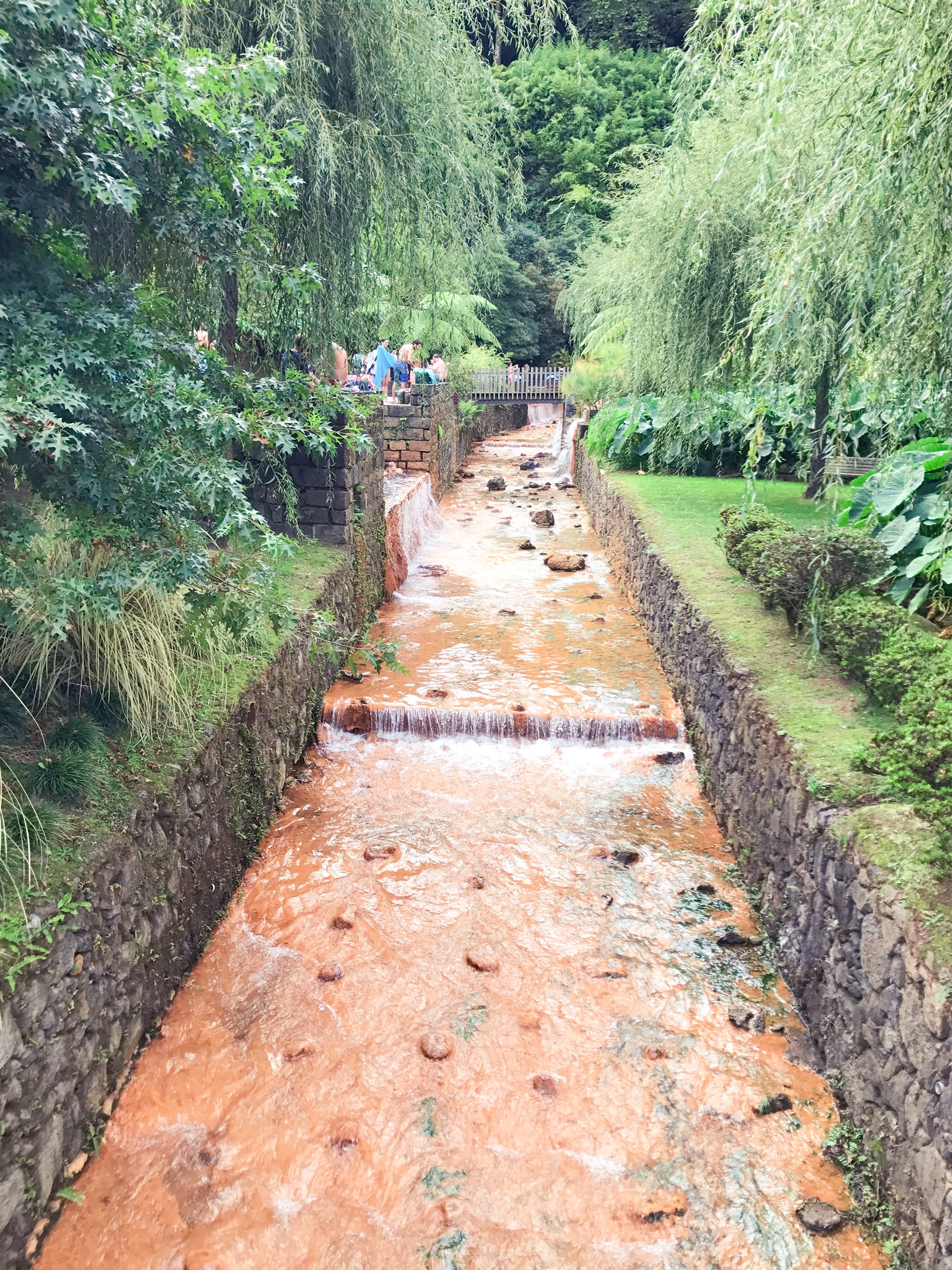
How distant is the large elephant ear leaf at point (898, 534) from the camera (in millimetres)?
5898

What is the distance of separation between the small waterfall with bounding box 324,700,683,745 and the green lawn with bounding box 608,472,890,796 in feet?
3.48

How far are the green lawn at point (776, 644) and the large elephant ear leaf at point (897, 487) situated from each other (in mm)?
452

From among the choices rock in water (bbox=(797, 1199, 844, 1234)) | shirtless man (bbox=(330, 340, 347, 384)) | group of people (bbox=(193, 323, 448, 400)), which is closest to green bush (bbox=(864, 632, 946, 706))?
rock in water (bbox=(797, 1199, 844, 1234))

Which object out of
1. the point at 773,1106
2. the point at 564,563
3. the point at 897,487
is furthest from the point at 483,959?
the point at 564,563

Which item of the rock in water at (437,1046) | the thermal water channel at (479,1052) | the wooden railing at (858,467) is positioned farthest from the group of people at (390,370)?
the rock in water at (437,1046)

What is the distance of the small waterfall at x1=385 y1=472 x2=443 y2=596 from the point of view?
10.8 metres

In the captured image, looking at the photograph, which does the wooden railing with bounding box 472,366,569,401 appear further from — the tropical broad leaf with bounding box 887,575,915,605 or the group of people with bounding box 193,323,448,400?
the tropical broad leaf with bounding box 887,575,915,605

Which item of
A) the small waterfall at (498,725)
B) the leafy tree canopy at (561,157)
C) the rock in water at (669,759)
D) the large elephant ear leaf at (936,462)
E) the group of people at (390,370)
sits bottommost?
the rock in water at (669,759)

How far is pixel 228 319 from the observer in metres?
6.48

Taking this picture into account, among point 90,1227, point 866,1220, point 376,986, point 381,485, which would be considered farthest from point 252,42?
point 866,1220

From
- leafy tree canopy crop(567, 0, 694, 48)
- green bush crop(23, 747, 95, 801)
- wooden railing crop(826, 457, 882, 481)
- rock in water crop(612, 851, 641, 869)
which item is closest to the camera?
green bush crop(23, 747, 95, 801)

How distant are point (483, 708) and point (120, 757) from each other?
3440 mm

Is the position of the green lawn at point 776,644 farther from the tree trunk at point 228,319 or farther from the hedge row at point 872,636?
the tree trunk at point 228,319

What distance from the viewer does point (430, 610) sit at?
1008 centimetres
